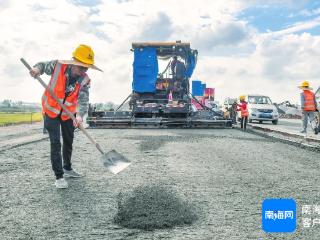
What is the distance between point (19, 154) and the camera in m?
8.86

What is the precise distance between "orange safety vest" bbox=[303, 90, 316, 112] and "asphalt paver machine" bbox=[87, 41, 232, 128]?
3.32 meters

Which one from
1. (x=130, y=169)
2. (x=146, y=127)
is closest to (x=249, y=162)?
(x=130, y=169)

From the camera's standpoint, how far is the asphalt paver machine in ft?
57.7

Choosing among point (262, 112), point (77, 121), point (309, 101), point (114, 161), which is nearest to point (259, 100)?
point (262, 112)

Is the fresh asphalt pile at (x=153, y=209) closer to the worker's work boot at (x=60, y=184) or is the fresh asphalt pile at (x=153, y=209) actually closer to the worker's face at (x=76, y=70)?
the worker's work boot at (x=60, y=184)

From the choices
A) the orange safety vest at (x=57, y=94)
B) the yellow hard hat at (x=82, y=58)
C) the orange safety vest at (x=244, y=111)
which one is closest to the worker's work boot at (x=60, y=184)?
the orange safety vest at (x=57, y=94)

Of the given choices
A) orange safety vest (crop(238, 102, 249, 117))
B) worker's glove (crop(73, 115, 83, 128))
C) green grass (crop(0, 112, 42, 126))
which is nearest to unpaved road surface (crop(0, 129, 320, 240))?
worker's glove (crop(73, 115, 83, 128))

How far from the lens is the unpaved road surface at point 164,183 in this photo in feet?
12.2

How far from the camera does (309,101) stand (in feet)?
50.6

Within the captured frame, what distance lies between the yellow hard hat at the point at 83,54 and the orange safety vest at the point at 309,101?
1139 centimetres

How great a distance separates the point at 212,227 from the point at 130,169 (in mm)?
3242

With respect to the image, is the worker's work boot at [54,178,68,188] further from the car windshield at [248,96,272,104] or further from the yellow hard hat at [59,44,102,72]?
the car windshield at [248,96,272,104]

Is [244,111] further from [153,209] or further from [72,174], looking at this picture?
[153,209]

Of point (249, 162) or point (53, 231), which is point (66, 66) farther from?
point (249, 162)
